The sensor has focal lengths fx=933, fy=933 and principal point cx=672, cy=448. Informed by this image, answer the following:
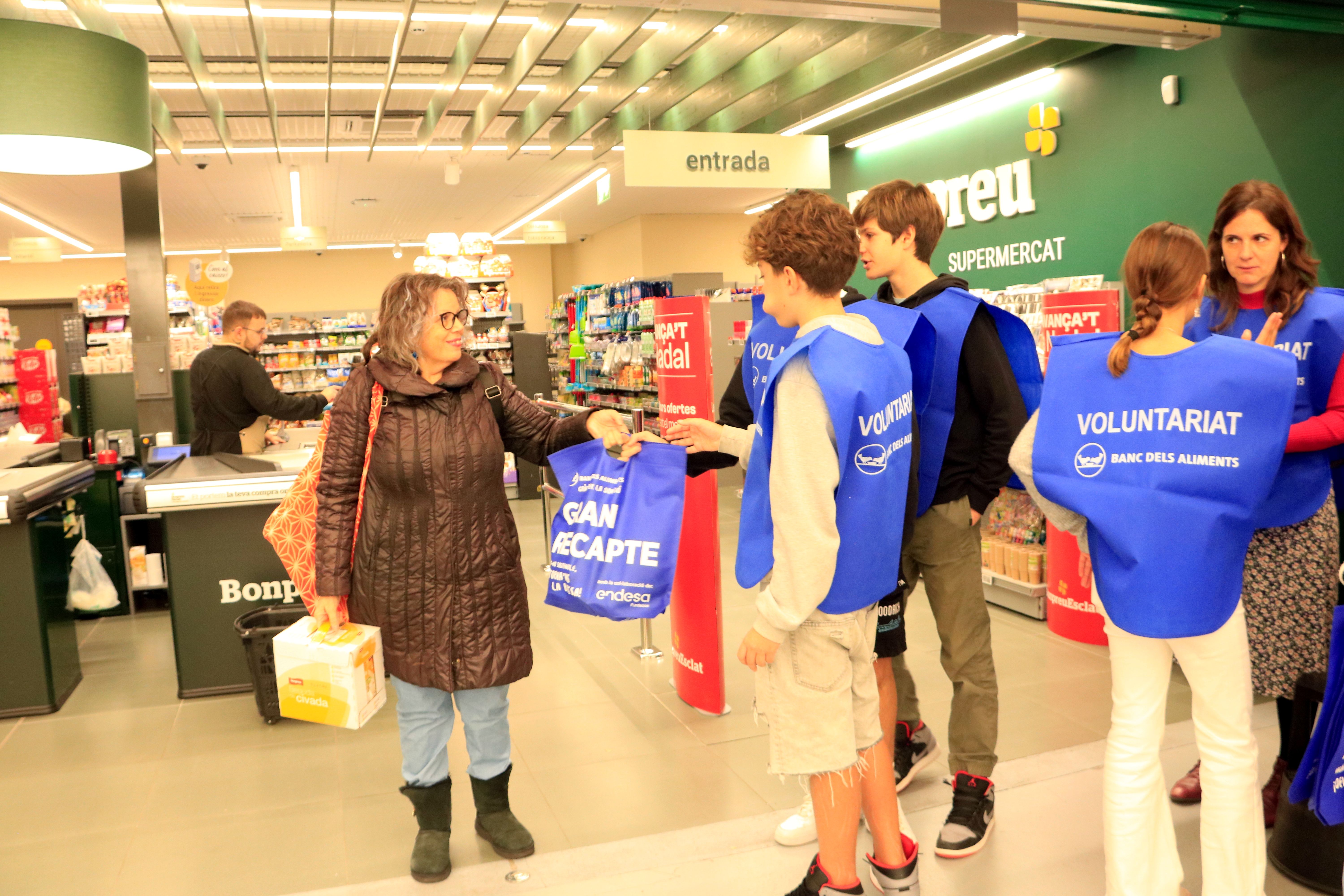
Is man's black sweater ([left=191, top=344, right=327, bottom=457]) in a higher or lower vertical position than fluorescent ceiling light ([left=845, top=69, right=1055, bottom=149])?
lower

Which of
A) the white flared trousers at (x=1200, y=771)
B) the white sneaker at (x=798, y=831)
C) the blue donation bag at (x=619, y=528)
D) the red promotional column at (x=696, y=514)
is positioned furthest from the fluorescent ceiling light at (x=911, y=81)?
the white sneaker at (x=798, y=831)

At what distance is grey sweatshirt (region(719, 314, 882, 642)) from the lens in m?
1.84

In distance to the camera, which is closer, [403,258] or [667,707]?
[667,707]

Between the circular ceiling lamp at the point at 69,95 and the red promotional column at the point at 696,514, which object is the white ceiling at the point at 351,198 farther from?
the red promotional column at the point at 696,514

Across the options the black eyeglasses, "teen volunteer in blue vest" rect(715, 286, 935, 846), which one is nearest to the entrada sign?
"teen volunteer in blue vest" rect(715, 286, 935, 846)

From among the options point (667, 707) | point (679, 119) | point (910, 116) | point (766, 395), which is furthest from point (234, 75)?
point (766, 395)

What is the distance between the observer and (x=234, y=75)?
8.56 metres

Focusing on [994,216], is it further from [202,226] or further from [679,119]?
[202,226]

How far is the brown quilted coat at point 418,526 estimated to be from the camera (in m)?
2.47

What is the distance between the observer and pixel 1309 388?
2535 mm

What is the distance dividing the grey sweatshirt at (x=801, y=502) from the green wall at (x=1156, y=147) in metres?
4.42

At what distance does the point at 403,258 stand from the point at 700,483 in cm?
1890

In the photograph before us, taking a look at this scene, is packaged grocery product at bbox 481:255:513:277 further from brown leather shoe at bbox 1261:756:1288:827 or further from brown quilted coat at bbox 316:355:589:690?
brown leather shoe at bbox 1261:756:1288:827

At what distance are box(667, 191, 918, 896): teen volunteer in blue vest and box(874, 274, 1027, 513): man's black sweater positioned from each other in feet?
1.87
